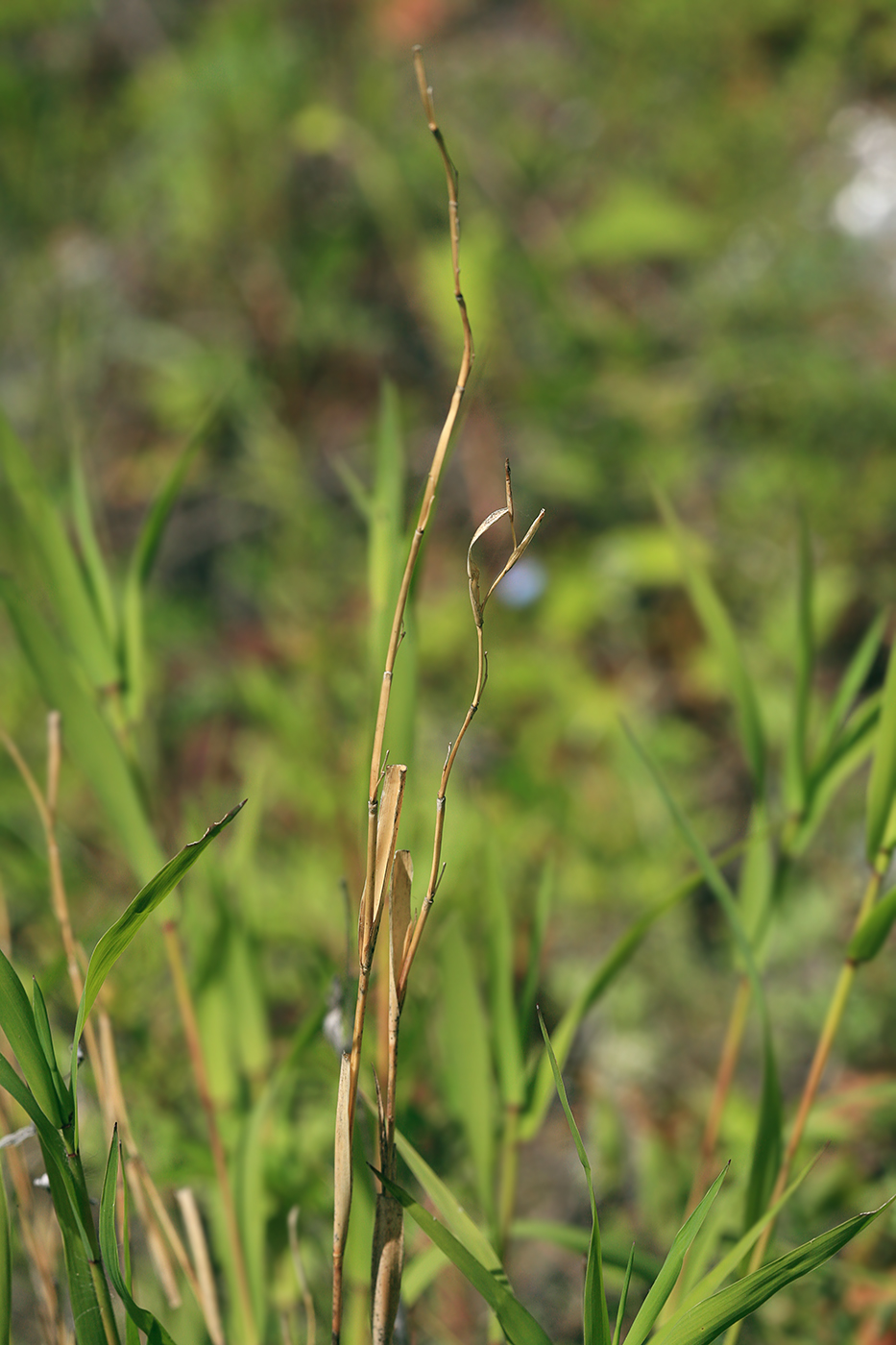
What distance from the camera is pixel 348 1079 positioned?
16.1 inches

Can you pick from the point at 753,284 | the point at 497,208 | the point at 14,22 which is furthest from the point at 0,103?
the point at 753,284

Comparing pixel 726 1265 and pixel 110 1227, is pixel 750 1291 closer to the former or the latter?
pixel 726 1265

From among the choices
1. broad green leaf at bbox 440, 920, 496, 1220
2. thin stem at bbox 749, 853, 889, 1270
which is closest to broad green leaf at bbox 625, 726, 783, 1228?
thin stem at bbox 749, 853, 889, 1270

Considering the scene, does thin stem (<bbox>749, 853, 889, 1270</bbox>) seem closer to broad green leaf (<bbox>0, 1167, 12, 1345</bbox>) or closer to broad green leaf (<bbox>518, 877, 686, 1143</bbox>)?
broad green leaf (<bbox>518, 877, 686, 1143</bbox>)

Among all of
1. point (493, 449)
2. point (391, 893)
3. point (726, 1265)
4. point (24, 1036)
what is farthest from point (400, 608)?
point (493, 449)

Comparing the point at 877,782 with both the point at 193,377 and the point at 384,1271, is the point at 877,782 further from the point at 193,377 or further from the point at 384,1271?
the point at 193,377

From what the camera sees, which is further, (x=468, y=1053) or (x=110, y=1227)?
(x=468, y=1053)

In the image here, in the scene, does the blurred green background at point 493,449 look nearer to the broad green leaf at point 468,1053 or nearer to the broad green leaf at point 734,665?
the broad green leaf at point 468,1053

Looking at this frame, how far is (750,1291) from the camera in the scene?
398 mm

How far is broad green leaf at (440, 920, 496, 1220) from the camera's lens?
544 millimetres

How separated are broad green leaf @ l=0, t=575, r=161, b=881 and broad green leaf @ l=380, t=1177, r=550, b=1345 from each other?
0.81 ft

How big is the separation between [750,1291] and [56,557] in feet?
1.60

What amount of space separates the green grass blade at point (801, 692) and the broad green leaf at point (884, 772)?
0.08m

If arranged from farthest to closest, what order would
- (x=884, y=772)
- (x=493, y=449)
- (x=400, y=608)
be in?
(x=493, y=449) < (x=884, y=772) < (x=400, y=608)
